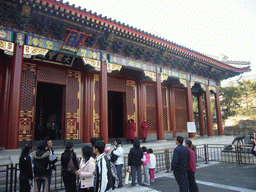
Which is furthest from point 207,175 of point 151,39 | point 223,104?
point 223,104

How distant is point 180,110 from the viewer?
45.3ft

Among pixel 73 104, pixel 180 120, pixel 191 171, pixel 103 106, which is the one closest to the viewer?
pixel 191 171

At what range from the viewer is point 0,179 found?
438 centimetres

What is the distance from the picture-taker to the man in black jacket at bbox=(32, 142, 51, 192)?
335 cm

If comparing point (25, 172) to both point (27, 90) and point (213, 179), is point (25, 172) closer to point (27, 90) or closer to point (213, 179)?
point (213, 179)

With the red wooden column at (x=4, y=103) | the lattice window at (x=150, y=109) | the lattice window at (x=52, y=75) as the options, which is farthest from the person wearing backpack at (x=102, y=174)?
the lattice window at (x=150, y=109)

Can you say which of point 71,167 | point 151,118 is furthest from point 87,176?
point 151,118

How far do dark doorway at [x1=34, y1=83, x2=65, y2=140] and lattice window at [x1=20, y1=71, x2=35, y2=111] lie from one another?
416 cm

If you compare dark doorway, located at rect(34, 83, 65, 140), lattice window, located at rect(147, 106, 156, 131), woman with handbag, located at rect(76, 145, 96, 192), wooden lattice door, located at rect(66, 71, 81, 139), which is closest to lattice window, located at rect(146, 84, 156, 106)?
lattice window, located at rect(147, 106, 156, 131)

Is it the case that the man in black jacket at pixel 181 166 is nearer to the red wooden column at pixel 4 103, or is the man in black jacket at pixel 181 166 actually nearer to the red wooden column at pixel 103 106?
the red wooden column at pixel 103 106

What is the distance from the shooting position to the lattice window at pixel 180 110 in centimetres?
1351

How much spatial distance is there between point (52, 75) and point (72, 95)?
1285 mm

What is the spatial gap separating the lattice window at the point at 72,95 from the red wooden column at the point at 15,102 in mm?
2855

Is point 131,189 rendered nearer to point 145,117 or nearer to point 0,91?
point 0,91
